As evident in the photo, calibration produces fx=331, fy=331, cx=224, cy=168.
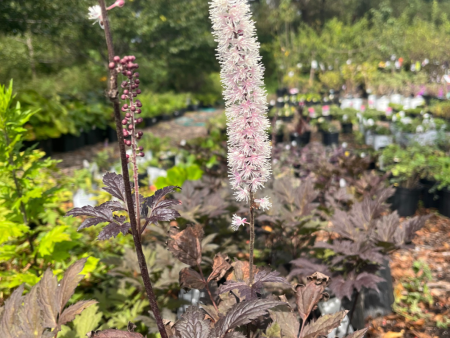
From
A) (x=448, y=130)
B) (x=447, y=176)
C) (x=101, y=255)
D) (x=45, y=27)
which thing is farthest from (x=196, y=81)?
(x=101, y=255)

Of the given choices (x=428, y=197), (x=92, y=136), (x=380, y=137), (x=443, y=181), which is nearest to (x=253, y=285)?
(x=443, y=181)

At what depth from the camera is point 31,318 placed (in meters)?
1.30

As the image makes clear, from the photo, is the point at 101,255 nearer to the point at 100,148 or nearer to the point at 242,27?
the point at 242,27

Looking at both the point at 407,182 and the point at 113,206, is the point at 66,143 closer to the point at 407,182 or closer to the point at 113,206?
the point at 407,182

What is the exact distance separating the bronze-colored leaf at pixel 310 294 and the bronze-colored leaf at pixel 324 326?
0.06 m

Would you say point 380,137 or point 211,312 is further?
point 380,137

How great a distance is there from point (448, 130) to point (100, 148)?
797cm

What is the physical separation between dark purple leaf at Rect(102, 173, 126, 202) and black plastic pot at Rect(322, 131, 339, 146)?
8.29 meters

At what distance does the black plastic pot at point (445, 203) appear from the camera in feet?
15.3

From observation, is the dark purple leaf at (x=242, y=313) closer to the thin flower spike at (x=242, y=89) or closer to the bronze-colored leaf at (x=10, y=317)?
the thin flower spike at (x=242, y=89)

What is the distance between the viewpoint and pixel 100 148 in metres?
8.56

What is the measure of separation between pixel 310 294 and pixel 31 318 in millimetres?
1115


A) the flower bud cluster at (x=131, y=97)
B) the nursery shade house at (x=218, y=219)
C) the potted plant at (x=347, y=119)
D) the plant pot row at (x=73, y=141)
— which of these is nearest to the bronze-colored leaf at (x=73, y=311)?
the nursery shade house at (x=218, y=219)

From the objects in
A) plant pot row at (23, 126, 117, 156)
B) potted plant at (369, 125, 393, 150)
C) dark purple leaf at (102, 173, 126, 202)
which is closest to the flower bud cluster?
dark purple leaf at (102, 173, 126, 202)
